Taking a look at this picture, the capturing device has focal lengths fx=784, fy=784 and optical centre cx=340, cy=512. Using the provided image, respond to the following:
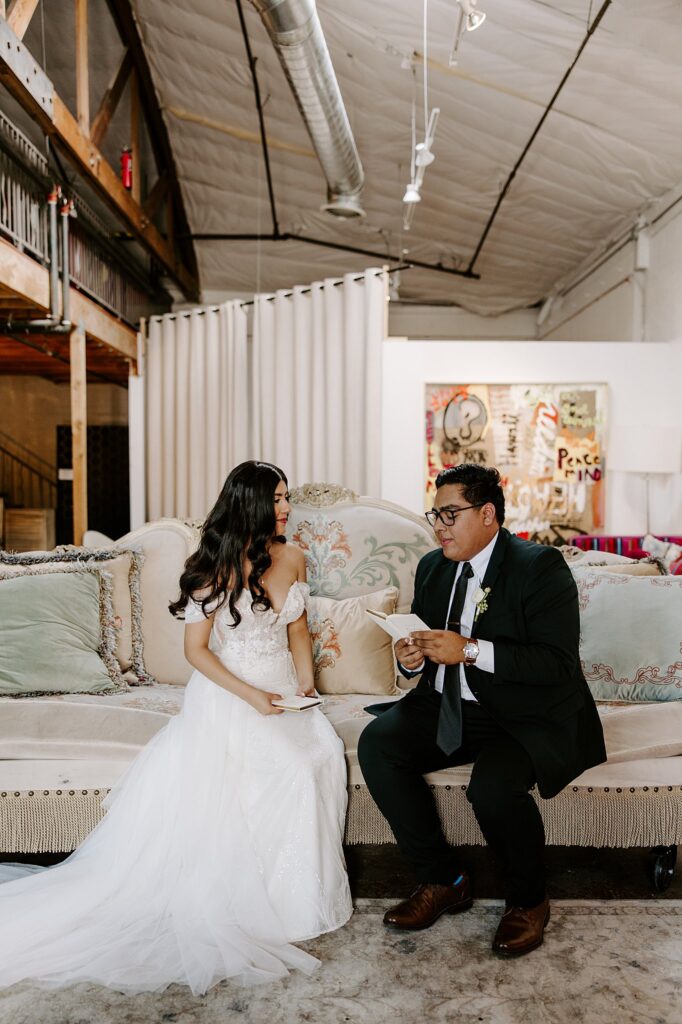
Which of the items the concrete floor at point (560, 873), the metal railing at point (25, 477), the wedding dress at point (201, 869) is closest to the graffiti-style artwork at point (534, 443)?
the concrete floor at point (560, 873)

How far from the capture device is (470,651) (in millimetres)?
2068

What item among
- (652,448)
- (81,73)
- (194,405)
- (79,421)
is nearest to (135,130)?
(81,73)

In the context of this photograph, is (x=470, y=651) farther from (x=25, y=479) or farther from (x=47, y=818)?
(x=25, y=479)

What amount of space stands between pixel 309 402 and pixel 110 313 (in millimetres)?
2199

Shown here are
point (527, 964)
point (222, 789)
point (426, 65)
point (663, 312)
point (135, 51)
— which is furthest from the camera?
point (135, 51)

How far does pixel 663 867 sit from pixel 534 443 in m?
3.53

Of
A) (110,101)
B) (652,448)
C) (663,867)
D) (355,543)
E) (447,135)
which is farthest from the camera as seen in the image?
(110,101)

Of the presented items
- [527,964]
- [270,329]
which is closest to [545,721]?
[527,964]

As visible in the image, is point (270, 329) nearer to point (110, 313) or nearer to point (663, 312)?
point (110, 313)

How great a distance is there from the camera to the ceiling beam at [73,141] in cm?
391

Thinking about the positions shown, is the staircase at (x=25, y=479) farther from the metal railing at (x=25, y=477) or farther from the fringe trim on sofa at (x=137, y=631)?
the fringe trim on sofa at (x=137, y=631)

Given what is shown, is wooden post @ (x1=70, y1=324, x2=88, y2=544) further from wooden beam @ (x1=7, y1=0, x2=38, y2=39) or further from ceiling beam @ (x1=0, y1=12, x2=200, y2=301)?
wooden beam @ (x1=7, y1=0, x2=38, y2=39)

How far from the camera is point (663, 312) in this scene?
18.3 feet

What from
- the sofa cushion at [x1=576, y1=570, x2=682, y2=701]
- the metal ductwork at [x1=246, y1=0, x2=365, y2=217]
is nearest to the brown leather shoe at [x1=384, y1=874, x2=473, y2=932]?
the sofa cushion at [x1=576, y1=570, x2=682, y2=701]
